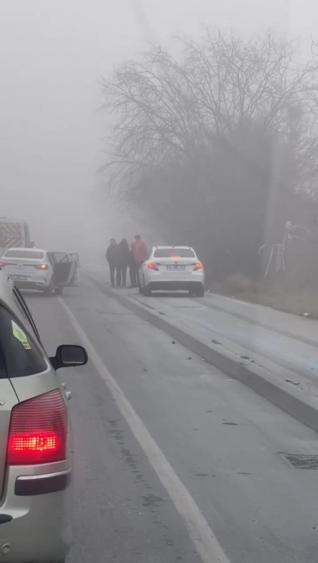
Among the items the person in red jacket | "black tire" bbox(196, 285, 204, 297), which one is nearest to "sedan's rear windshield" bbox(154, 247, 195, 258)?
"black tire" bbox(196, 285, 204, 297)

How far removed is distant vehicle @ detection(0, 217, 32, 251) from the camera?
41.8m

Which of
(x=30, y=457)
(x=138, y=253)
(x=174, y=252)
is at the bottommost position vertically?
(x=138, y=253)

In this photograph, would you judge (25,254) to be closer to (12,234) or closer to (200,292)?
(200,292)

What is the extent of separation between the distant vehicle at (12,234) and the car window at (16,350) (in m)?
37.9

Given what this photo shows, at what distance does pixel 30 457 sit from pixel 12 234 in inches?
1525

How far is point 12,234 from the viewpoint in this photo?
42.2m

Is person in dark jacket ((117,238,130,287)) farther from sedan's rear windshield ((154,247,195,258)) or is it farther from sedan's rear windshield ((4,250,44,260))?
sedan's rear windshield ((154,247,195,258))

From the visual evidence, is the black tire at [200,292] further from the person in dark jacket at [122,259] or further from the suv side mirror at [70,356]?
the suv side mirror at [70,356]

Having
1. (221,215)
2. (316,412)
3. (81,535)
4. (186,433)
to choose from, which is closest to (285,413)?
(316,412)

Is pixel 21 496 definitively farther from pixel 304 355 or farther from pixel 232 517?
pixel 304 355

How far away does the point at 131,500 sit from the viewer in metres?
6.51

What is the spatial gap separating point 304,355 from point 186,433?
5796 mm

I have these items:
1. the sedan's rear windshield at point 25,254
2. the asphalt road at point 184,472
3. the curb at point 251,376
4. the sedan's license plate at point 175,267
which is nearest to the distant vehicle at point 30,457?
the asphalt road at point 184,472

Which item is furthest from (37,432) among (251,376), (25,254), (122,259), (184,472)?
(122,259)
